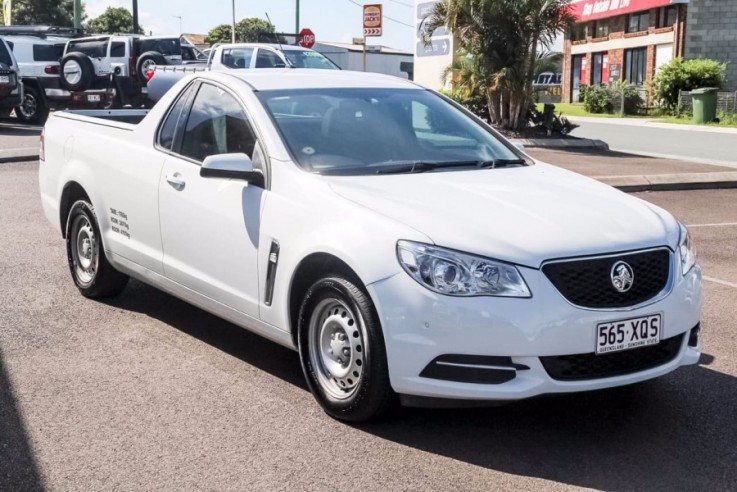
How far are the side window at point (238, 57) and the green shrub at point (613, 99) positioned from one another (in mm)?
21356

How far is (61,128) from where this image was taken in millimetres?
7707

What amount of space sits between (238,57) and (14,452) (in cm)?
2067

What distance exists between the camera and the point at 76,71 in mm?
25672

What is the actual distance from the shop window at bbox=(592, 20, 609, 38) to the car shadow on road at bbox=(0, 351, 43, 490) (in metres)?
54.0

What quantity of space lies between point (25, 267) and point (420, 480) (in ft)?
17.2

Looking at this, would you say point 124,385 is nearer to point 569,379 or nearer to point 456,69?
point 569,379

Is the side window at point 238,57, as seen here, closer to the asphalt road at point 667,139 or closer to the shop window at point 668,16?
the asphalt road at point 667,139

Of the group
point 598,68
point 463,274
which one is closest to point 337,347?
point 463,274

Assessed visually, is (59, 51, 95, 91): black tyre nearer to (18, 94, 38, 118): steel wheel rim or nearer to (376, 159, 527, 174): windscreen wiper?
(18, 94, 38, 118): steel wheel rim

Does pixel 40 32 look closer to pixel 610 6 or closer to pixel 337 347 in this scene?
pixel 337 347

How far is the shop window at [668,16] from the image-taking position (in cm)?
4724

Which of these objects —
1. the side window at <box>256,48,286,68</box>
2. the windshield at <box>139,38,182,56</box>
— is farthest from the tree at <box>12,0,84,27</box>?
the side window at <box>256,48,286,68</box>

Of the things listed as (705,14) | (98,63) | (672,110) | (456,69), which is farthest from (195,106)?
(705,14)

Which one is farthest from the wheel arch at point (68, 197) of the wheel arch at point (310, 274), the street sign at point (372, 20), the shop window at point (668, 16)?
the shop window at point (668, 16)
